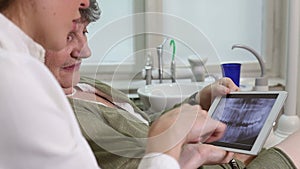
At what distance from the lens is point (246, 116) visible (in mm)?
1013

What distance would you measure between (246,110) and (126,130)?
0.30 metres

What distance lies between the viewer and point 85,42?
3.32ft

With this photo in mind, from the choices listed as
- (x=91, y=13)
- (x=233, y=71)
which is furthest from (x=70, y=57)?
(x=233, y=71)

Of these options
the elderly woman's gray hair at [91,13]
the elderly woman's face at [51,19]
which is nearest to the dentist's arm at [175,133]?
the elderly woman's face at [51,19]

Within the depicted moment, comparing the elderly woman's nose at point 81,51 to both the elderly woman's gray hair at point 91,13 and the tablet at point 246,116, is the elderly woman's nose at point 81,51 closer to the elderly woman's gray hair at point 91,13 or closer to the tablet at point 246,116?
the elderly woman's gray hair at point 91,13

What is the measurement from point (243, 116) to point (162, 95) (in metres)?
0.39

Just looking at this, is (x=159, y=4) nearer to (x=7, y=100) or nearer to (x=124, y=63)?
(x=124, y=63)

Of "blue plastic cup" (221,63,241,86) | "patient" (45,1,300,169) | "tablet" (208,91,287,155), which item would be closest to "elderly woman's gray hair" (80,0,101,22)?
"patient" (45,1,300,169)

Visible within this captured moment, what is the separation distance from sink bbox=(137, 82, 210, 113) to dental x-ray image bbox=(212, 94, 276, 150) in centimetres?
10

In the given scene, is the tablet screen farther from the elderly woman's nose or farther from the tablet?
the elderly woman's nose

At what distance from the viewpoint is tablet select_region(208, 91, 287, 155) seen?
91 cm

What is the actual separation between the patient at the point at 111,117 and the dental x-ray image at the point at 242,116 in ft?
0.12

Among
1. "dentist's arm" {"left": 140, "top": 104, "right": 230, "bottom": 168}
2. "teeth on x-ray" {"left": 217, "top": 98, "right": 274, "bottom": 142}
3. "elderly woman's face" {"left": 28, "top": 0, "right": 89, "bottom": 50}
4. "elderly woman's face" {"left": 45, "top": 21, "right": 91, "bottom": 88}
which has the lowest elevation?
"teeth on x-ray" {"left": 217, "top": 98, "right": 274, "bottom": 142}

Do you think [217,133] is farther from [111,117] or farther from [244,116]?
[111,117]
